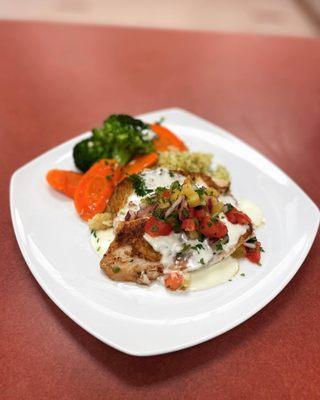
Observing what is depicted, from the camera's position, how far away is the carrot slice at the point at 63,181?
2.42 metres

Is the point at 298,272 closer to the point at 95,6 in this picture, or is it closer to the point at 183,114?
the point at 183,114

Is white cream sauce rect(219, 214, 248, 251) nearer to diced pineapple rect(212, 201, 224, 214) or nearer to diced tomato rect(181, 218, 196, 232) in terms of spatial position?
diced pineapple rect(212, 201, 224, 214)

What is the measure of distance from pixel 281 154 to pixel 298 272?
1100 mm

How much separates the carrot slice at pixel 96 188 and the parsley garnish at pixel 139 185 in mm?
211

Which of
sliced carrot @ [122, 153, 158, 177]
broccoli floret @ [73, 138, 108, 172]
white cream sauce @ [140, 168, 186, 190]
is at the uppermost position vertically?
white cream sauce @ [140, 168, 186, 190]

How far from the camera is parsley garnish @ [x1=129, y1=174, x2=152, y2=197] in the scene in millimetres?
2225

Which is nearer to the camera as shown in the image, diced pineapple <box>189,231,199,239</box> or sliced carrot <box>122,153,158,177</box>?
diced pineapple <box>189,231,199,239</box>

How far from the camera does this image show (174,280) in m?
1.88

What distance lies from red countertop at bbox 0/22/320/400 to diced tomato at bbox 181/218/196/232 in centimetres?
47

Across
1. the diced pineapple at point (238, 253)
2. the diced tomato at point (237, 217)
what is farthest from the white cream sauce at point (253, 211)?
the diced pineapple at point (238, 253)

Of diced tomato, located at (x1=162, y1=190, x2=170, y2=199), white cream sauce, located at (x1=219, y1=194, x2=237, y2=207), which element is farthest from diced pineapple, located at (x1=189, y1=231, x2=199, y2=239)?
white cream sauce, located at (x1=219, y1=194, x2=237, y2=207)

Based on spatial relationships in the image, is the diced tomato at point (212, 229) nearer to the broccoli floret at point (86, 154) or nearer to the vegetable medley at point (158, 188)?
the vegetable medley at point (158, 188)

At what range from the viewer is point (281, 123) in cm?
331

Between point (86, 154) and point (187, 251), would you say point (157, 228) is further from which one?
point (86, 154)
